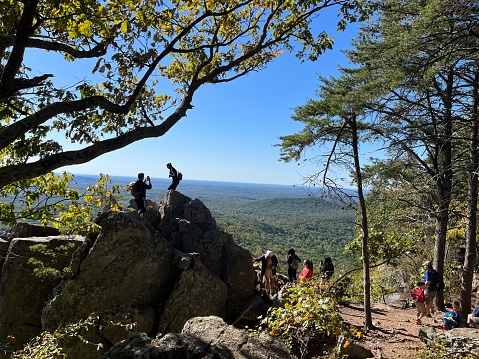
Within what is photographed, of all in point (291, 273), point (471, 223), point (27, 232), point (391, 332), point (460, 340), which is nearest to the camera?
point (460, 340)

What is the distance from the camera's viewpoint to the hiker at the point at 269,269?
11.4 metres

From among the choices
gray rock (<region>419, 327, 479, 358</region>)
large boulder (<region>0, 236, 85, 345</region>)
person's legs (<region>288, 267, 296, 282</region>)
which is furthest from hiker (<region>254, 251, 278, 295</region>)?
large boulder (<region>0, 236, 85, 345</region>)

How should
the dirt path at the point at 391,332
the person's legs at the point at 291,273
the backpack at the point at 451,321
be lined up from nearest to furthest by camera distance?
the dirt path at the point at 391,332
the backpack at the point at 451,321
the person's legs at the point at 291,273

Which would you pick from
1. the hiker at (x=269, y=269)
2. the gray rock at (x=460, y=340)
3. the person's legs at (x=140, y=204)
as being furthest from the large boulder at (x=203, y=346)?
the person's legs at (x=140, y=204)

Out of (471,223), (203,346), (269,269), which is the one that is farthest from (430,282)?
(203,346)

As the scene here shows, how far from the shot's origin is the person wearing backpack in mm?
12070

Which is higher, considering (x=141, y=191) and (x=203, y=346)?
(x=141, y=191)

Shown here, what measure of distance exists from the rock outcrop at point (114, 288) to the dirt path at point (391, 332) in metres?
4.30

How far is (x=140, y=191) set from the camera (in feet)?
40.0

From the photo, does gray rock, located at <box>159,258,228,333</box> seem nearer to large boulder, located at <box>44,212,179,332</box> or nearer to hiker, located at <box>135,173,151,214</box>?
large boulder, located at <box>44,212,179,332</box>

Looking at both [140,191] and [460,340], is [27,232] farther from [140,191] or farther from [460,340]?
[460,340]

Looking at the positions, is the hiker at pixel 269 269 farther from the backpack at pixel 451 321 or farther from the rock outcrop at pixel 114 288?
the backpack at pixel 451 321

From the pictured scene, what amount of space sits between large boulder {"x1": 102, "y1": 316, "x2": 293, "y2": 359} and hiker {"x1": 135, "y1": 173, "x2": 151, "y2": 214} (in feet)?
27.3

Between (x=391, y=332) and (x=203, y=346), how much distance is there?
675 cm
